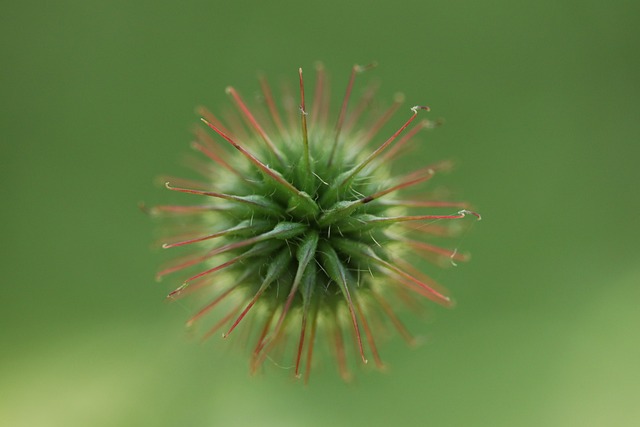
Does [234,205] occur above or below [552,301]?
above

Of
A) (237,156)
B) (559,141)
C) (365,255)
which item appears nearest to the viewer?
(365,255)

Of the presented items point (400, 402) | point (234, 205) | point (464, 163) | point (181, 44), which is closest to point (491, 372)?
point (400, 402)

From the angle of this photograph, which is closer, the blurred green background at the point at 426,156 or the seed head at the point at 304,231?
the seed head at the point at 304,231

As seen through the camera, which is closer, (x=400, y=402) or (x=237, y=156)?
(x=237, y=156)

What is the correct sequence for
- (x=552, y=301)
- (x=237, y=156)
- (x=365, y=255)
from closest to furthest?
(x=365, y=255) → (x=237, y=156) → (x=552, y=301)

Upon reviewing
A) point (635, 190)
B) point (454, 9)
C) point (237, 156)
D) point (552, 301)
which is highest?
point (454, 9)

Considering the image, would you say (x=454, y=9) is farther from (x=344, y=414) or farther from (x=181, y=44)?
(x=344, y=414)

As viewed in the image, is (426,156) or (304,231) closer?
(304,231)

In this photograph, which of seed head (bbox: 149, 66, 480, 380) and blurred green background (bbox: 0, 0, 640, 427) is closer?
seed head (bbox: 149, 66, 480, 380)
